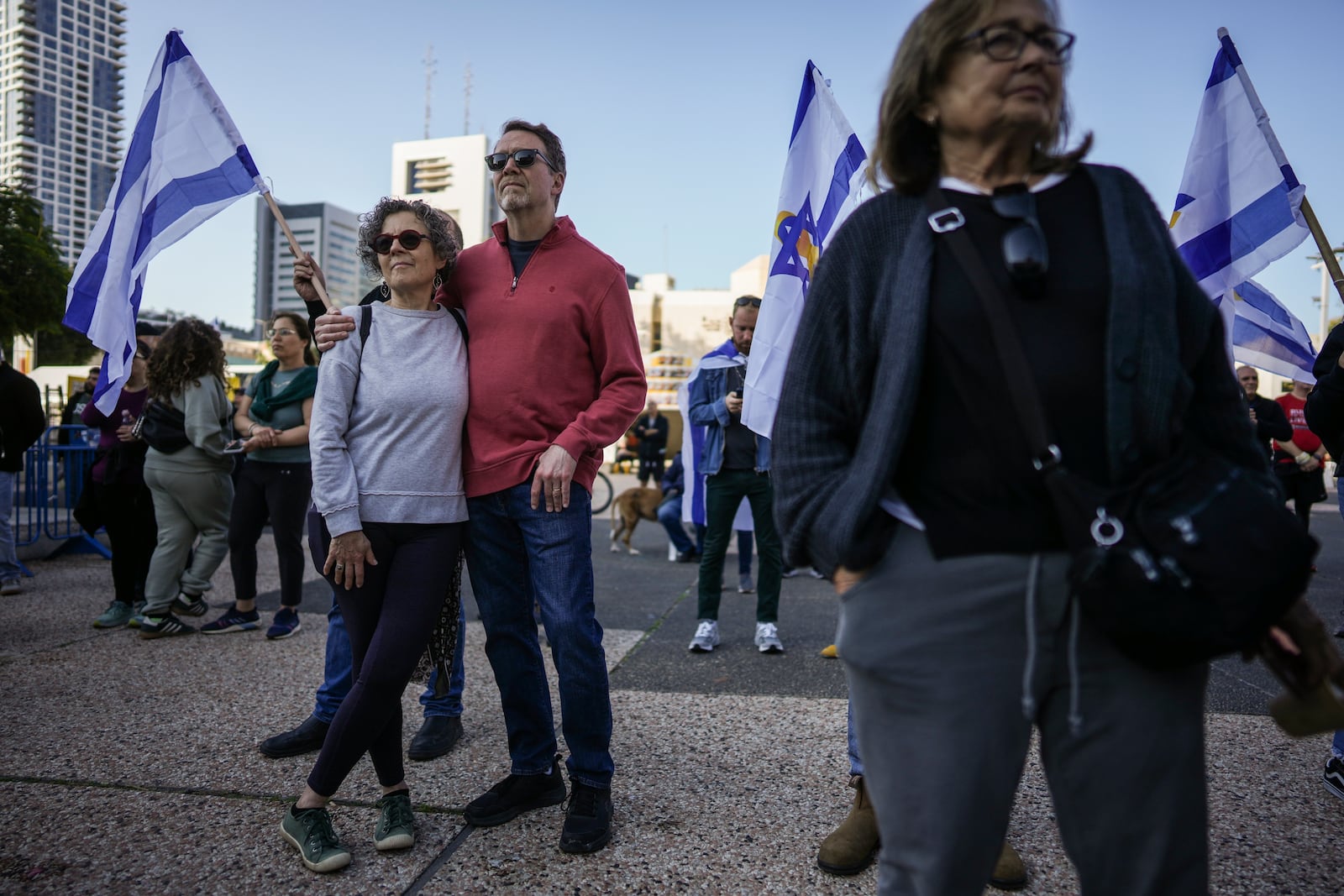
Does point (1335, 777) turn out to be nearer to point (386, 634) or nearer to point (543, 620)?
point (543, 620)

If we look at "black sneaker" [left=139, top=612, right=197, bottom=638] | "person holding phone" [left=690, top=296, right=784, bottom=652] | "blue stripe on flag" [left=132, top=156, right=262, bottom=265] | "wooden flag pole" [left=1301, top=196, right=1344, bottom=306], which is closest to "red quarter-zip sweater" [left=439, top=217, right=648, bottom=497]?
"blue stripe on flag" [left=132, top=156, right=262, bottom=265]

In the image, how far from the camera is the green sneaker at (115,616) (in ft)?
18.4

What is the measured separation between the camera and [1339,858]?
2.61 m

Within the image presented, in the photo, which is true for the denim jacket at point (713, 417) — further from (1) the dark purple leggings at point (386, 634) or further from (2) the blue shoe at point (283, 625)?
(1) the dark purple leggings at point (386, 634)

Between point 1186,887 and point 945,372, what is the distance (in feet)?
2.72

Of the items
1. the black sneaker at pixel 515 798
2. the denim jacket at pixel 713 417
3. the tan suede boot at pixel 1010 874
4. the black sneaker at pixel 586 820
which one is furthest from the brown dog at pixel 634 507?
the tan suede boot at pixel 1010 874

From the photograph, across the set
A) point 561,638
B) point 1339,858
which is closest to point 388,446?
point 561,638

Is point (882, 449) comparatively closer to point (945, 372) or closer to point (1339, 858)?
point (945, 372)

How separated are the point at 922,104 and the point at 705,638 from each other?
4.18 meters

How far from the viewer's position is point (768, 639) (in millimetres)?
5328

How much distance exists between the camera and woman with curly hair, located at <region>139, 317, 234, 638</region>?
5418mm

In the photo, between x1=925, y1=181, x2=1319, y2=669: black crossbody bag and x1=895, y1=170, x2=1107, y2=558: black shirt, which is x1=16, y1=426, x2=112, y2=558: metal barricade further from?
x1=925, y1=181, x2=1319, y2=669: black crossbody bag

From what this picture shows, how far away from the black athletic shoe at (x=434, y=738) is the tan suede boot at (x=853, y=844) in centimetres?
159

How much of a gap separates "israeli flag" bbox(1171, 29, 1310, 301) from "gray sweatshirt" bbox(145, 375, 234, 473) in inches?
215
